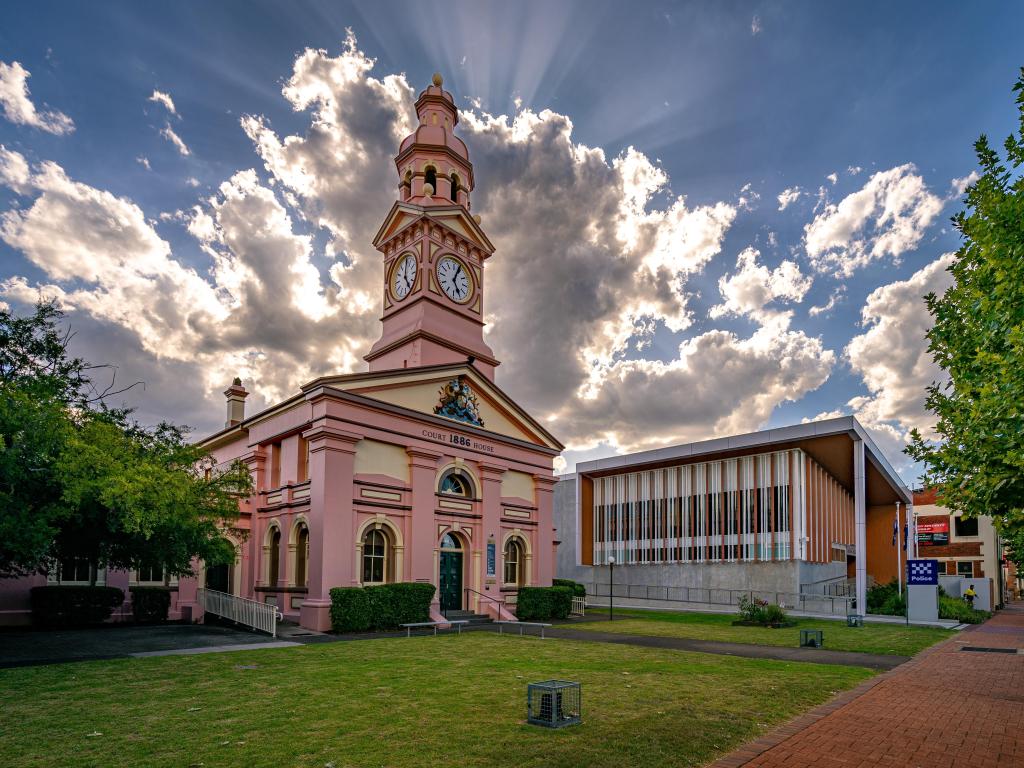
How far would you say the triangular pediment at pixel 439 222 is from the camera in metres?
30.4

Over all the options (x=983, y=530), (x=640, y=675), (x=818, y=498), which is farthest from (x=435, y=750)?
(x=983, y=530)

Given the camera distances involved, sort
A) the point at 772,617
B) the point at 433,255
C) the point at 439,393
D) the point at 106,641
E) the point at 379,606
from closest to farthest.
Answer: the point at 106,641 < the point at 379,606 < the point at 772,617 < the point at 439,393 < the point at 433,255

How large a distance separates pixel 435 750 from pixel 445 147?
95.2 feet

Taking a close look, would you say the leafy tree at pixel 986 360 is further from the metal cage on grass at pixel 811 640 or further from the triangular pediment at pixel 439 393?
the triangular pediment at pixel 439 393

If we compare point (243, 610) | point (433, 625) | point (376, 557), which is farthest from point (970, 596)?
point (243, 610)

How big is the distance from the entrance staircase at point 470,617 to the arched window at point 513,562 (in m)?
3.17

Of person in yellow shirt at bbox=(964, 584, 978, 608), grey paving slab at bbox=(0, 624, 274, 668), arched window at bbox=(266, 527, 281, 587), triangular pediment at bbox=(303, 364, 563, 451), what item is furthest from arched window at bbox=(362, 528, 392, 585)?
person in yellow shirt at bbox=(964, 584, 978, 608)

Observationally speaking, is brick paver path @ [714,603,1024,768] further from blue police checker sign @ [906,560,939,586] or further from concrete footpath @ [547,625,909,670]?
blue police checker sign @ [906,560,939,586]

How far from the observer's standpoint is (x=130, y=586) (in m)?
25.2

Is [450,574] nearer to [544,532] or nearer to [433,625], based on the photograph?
[433,625]

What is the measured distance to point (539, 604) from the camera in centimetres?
2795

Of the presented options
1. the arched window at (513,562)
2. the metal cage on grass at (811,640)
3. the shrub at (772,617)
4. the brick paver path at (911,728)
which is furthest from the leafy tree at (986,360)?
the arched window at (513,562)

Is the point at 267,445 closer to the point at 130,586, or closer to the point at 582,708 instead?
the point at 130,586

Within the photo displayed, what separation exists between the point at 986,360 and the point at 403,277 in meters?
24.7
